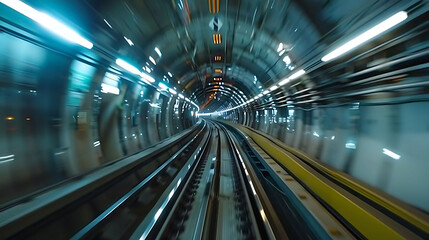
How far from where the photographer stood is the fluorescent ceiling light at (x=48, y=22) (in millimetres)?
2447

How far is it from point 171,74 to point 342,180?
8270 mm

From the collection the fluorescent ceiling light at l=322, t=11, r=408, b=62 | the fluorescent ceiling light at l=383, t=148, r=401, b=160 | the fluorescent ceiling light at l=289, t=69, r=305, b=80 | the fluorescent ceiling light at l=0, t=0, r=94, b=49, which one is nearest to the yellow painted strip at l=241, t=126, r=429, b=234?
the fluorescent ceiling light at l=383, t=148, r=401, b=160

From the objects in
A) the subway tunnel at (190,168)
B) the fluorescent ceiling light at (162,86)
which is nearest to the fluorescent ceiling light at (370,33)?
the subway tunnel at (190,168)

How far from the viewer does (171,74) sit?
33.1ft

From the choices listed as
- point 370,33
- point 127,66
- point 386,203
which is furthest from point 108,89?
point 386,203

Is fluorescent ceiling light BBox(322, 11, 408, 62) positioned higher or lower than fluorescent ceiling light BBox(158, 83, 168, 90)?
lower

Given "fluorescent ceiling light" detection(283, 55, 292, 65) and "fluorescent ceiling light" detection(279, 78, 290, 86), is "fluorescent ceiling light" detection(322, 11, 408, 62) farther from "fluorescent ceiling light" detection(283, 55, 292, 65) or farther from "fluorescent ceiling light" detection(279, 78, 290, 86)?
"fluorescent ceiling light" detection(279, 78, 290, 86)

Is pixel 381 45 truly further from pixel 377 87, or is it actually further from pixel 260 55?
pixel 260 55

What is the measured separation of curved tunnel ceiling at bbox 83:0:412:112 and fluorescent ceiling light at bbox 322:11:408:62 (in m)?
0.23

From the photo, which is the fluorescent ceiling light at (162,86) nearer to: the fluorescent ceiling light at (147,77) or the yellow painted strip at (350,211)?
the fluorescent ceiling light at (147,77)

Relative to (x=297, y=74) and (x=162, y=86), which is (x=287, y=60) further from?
(x=162, y=86)

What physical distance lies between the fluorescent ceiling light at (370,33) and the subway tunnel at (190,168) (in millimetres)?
19

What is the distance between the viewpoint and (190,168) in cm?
696

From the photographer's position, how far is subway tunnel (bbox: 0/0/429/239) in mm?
2803
